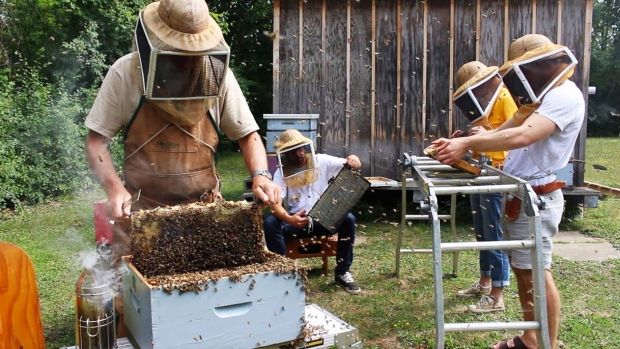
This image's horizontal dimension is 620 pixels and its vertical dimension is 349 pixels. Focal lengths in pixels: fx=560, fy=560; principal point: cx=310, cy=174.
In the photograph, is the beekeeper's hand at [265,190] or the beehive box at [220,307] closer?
the beehive box at [220,307]

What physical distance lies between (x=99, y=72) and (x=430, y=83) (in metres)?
4.83

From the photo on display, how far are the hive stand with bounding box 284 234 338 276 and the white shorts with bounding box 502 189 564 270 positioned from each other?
177 cm

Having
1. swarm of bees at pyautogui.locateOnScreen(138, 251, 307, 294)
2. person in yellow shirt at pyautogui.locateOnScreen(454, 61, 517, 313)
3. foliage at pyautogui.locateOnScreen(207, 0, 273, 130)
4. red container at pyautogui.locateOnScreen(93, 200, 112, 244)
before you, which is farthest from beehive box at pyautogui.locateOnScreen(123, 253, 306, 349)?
foliage at pyautogui.locateOnScreen(207, 0, 273, 130)

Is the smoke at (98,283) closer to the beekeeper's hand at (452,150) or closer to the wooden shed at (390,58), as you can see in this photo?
the beekeeper's hand at (452,150)

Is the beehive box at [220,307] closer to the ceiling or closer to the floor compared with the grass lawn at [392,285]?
closer to the ceiling

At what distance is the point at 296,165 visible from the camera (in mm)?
4270

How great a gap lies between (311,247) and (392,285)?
2.30 ft

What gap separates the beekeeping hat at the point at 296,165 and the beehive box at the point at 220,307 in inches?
88.1

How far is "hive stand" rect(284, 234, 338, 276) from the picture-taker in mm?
4262

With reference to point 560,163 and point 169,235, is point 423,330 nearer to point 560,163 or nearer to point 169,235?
point 560,163

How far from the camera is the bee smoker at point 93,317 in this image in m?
1.92

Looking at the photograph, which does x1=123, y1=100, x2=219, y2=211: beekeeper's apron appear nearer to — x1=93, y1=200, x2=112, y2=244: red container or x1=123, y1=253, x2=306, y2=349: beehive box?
x1=93, y1=200, x2=112, y2=244: red container

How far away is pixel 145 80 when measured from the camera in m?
2.29

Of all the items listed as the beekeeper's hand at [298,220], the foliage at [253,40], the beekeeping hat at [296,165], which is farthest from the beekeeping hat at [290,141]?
the foliage at [253,40]
